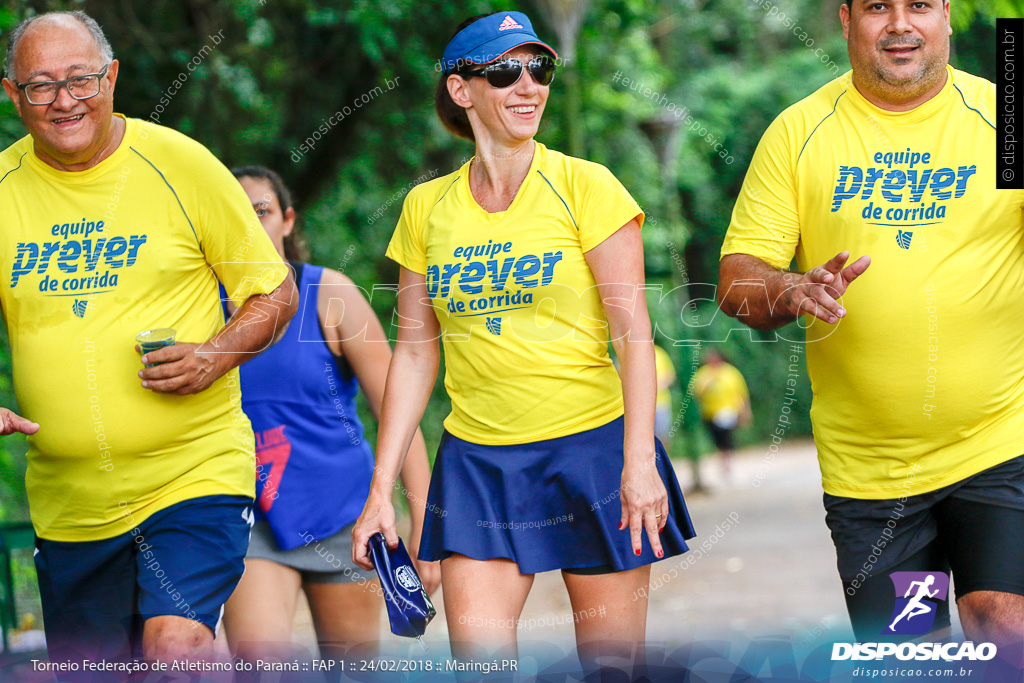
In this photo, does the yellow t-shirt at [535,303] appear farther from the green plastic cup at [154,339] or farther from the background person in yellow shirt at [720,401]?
the background person in yellow shirt at [720,401]

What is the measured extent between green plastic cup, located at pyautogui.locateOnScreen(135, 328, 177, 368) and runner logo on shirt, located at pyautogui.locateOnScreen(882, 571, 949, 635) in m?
2.23

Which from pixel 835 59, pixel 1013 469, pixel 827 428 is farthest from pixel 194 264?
pixel 835 59

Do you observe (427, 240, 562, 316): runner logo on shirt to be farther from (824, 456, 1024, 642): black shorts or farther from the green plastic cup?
(824, 456, 1024, 642): black shorts

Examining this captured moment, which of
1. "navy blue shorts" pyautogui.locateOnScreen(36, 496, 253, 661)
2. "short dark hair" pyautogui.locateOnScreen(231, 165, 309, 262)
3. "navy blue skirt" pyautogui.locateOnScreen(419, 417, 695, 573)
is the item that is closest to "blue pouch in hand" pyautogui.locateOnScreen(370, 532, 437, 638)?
"navy blue skirt" pyautogui.locateOnScreen(419, 417, 695, 573)

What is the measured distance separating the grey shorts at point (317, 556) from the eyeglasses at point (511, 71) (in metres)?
1.75

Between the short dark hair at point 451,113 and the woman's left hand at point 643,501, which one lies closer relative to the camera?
the woman's left hand at point 643,501

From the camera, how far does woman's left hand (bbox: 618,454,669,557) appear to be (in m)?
2.77

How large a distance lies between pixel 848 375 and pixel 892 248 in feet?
1.29

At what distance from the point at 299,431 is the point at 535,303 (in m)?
→ 1.26

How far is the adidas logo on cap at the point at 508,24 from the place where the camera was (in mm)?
3023

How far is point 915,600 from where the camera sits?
10.2 feet

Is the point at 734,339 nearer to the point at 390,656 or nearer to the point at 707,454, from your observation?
the point at 707,454

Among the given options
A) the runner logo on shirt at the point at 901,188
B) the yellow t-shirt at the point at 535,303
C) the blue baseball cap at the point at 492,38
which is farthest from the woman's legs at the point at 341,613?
the runner logo on shirt at the point at 901,188

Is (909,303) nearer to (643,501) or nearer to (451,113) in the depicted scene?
(643,501)
